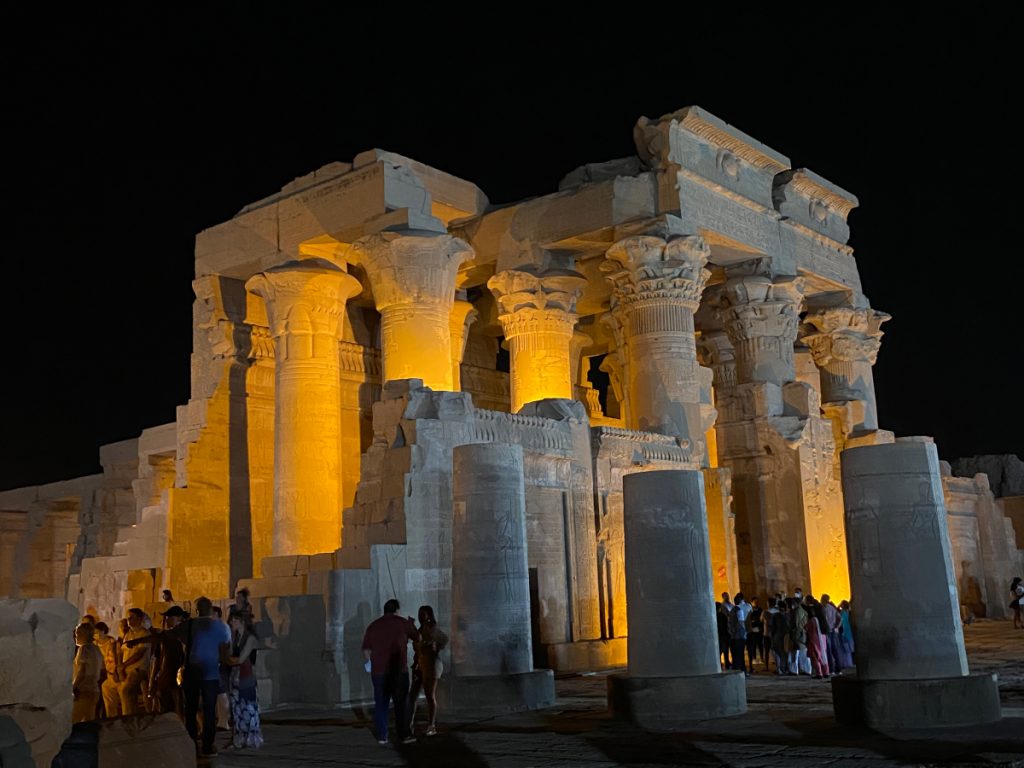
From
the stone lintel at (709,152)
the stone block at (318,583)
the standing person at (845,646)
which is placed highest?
the stone lintel at (709,152)

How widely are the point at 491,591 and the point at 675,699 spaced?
247 cm

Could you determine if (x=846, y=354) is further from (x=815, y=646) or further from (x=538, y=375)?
(x=815, y=646)

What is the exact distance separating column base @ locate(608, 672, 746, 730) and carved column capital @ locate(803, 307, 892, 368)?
1660 cm

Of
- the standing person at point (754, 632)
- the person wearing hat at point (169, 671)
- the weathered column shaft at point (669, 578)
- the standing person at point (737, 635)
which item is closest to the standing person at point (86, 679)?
the person wearing hat at point (169, 671)

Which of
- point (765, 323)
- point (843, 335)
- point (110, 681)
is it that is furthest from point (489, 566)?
point (843, 335)

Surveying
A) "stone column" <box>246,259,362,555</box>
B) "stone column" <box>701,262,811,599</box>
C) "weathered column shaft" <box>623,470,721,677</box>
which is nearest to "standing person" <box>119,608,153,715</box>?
"weathered column shaft" <box>623,470,721,677</box>

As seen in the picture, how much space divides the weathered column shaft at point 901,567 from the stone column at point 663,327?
395 inches

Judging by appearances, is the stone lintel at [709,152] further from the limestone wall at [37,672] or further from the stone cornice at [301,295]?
the limestone wall at [37,672]

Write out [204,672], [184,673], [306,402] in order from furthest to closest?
[306,402], [184,673], [204,672]

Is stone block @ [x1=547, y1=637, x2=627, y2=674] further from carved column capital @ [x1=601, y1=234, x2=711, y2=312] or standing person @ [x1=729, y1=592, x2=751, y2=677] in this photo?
carved column capital @ [x1=601, y1=234, x2=711, y2=312]

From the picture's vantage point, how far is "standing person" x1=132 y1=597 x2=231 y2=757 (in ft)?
30.3

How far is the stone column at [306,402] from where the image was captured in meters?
20.0

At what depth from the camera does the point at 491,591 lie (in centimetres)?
1198

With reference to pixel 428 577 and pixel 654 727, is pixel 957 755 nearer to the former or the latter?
pixel 654 727
